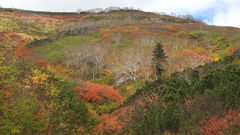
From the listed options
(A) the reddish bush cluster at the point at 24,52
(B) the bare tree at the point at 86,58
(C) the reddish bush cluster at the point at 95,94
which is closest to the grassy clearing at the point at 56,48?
(A) the reddish bush cluster at the point at 24,52

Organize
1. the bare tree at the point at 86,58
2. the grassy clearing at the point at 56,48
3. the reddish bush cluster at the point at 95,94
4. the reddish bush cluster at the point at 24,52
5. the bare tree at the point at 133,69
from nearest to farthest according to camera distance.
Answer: the reddish bush cluster at the point at 95,94
the bare tree at the point at 133,69
the bare tree at the point at 86,58
the grassy clearing at the point at 56,48
the reddish bush cluster at the point at 24,52

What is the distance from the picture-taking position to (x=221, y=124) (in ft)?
39.3

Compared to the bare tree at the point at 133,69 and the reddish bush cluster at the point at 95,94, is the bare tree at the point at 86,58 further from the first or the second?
the reddish bush cluster at the point at 95,94

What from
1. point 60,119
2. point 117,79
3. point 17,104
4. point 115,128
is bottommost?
point 117,79

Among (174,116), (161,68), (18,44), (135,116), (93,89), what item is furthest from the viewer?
(18,44)

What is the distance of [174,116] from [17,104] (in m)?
10.3

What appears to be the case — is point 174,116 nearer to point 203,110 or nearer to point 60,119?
point 203,110

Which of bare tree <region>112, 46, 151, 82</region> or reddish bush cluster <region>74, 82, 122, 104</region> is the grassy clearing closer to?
bare tree <region>112, 46, 151, 82</region>

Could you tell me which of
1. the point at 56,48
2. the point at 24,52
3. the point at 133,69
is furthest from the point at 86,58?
the point at 24,52

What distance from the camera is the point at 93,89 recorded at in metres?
30.9

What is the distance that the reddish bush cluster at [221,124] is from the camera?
1163cm

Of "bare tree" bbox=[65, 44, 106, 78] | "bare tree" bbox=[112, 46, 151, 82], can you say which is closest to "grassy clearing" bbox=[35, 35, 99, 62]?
"bare tree" bbox=[65, 44, 106, 78]

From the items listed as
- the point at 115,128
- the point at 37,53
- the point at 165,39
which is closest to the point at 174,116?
the point at 115,128

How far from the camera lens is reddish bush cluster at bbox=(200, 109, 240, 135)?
11.6 metres
